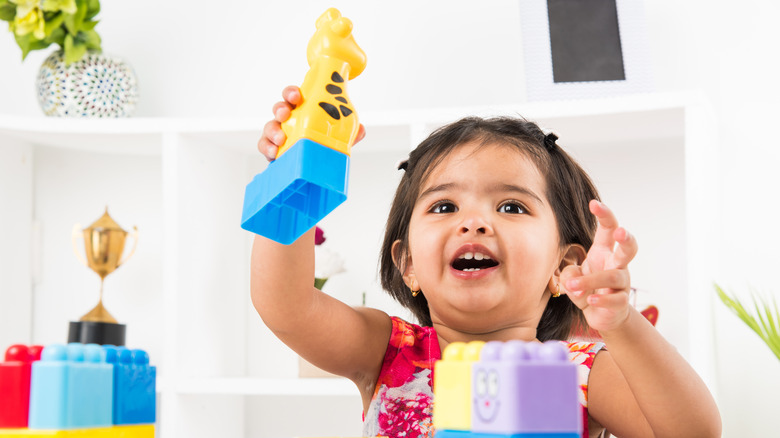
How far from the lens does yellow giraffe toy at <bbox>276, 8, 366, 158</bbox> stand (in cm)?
65

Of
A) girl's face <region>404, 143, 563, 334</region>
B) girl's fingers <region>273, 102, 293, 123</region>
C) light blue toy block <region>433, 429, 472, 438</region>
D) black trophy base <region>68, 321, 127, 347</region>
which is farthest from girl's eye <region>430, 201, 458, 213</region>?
black trophy base <region>68, 321, 127, 347</region>

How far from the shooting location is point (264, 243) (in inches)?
34.0

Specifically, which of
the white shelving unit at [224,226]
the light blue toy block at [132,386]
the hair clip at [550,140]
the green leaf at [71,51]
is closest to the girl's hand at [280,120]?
the light blue toy block at [132,386]

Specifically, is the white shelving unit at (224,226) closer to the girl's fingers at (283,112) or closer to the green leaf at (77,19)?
the green leaf at (77,19)

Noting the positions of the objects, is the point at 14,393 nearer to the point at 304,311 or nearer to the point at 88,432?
the point at 88,432

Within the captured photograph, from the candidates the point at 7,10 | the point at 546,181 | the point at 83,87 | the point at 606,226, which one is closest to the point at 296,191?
the point at 606,226

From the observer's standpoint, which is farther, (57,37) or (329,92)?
(57,37)

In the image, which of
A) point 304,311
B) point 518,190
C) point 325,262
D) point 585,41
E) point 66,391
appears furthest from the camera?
point 325,262

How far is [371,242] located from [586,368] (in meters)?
0.90

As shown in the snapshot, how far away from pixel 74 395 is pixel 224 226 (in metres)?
1.21

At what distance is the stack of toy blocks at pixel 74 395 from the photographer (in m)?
0.55

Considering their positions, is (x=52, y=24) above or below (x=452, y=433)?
above

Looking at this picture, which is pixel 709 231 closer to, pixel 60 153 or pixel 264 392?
pixel 264 392

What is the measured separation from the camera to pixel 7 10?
67.8 inches
